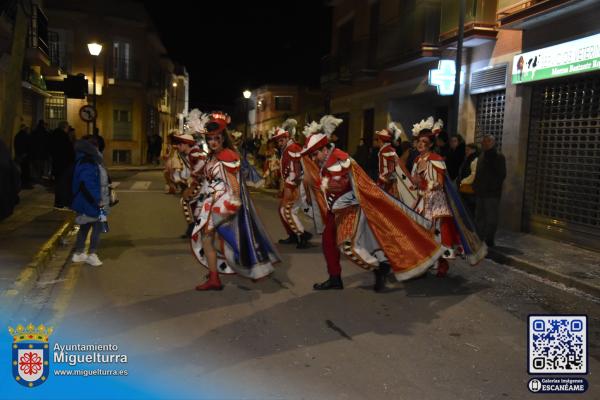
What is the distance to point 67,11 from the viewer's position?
1240 inches

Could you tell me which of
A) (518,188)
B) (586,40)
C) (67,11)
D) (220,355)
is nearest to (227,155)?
(220,355)

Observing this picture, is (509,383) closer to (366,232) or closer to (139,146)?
(366,232)

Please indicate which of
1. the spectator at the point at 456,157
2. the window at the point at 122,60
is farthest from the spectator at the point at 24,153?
the window at the point at 122,60

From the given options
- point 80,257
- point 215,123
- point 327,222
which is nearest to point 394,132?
point 327,222

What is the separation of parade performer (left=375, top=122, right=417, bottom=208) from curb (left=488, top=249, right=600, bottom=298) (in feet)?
5.79

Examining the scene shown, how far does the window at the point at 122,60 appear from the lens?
34.5 meters

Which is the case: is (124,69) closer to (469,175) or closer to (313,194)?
(469,175)

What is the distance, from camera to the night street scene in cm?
422

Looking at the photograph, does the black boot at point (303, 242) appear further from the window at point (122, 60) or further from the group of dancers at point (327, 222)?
the window at point (122, 60)

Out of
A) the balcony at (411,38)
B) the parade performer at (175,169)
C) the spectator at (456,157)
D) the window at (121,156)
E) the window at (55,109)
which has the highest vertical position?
the balcony at (411,38)

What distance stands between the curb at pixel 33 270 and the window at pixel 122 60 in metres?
26.8

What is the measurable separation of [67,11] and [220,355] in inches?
1233

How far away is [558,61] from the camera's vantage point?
10680 millimetres

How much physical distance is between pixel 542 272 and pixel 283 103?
2104 inches
